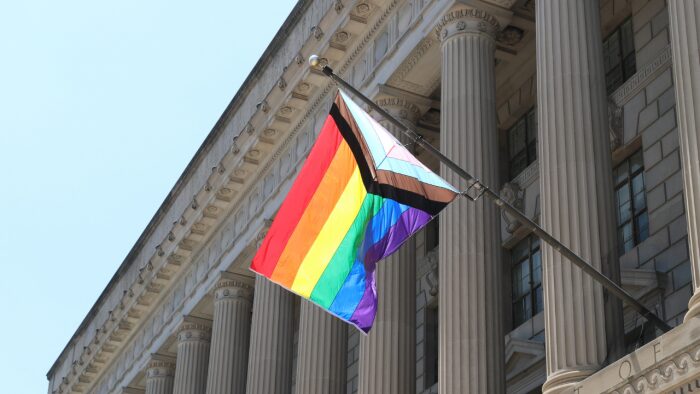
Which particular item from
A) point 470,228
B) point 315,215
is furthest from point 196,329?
point 315,215

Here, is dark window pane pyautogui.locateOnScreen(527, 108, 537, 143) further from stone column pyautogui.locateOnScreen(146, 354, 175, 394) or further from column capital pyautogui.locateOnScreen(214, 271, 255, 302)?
stone column pyautogui.locateOnScreen(146, 354, 175, 394)

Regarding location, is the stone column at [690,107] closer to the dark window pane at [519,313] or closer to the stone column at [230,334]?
the dark window pane at [519,313]

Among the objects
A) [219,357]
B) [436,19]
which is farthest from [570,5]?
[219,357]

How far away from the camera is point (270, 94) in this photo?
37438 mm

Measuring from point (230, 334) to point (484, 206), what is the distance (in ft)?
52.8

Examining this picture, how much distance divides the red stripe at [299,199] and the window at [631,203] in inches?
360

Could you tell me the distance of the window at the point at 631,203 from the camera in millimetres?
27484

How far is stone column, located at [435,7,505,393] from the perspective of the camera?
24.0 metres

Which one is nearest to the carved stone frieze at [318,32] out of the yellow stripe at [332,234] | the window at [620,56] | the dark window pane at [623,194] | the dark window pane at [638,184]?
the window at [620,56]

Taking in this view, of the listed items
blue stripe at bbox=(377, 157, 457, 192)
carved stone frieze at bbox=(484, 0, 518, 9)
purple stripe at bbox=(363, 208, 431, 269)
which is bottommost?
purple stripe at bbox=(363, 208, 431, 269)

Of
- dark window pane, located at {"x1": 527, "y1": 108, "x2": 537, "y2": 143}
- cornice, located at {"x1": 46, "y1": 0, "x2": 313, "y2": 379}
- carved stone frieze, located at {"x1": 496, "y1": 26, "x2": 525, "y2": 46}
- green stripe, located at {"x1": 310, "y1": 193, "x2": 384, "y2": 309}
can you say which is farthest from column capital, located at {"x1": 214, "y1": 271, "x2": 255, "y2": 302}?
green stripe, located at {"x1": 310, "y1": 193, "x2": 384, "y2": 309}

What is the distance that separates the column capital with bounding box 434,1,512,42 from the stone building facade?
0.12 feet

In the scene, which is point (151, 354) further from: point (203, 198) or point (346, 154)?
point (346, 154)

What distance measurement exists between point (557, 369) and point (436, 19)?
10836mm
